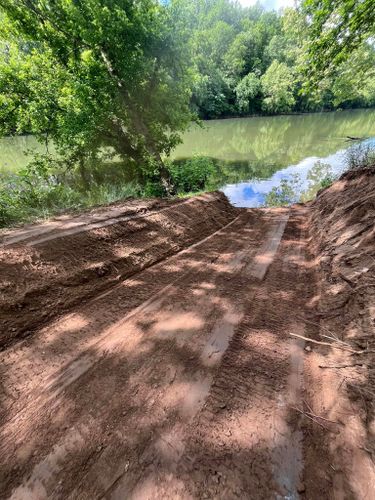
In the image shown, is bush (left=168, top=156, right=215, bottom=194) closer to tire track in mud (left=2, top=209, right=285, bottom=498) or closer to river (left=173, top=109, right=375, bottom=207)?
river (left=173, top=109, right=375, bottom=207)

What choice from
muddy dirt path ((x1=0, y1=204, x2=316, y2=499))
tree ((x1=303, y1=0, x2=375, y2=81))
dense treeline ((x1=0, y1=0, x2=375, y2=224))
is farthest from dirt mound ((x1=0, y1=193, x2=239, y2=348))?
tree ((x1=303, y1=0, x2=375, y2=81))

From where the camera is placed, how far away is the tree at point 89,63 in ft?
27.2

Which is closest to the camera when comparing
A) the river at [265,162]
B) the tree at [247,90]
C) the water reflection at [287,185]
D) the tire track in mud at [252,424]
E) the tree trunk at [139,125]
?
the tire track in mud at [252,424]

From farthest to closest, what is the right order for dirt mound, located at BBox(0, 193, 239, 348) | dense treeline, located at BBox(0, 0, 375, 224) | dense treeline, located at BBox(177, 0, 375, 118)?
dense treeline, located at BBox(177, 0, 375, 118) < dense treeline, located at BBox(0, 0, 375, 224) < dirt mound, located at BBox(0, 193, 239, 348)

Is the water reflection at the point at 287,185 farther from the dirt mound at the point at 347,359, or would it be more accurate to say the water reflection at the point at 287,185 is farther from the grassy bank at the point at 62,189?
the dirt mound at the point at 347,359

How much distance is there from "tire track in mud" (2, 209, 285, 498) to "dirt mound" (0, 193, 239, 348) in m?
0.68

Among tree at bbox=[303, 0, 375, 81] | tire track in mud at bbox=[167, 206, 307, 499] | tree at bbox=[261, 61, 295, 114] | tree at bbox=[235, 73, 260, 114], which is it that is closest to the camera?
tire track in mud at bbox=[167, 206, 307, 499]

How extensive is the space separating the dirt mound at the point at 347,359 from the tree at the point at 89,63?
341 inches

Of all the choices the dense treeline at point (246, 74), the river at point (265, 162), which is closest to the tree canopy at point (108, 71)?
the river at point (265, 162)

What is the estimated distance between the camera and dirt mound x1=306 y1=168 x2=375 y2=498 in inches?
62.4

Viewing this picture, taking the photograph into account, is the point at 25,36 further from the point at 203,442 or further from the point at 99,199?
the point at 203,442

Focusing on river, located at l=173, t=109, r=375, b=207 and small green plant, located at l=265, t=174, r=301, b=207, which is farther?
river, located at l=173, t=109, r=375, b=207

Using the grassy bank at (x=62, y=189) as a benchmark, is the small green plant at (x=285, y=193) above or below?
below

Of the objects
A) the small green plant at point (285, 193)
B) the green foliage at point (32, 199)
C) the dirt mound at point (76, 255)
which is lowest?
the small green plant at point (285, 193)
